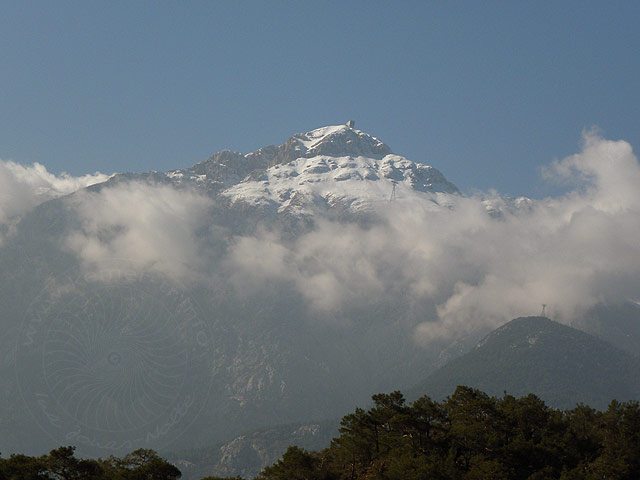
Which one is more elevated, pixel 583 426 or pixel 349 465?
pixel 583 426

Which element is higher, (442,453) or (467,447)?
(467,447)

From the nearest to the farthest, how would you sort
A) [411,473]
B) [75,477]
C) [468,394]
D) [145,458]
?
[411,473]
[75,477]
[145,458]
[468,394]

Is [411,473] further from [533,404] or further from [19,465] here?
[19,465]

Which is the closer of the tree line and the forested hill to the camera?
the tree line

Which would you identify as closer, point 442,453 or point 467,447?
point 467,447

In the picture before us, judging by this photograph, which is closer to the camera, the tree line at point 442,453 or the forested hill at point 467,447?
the tree line at point 442,453

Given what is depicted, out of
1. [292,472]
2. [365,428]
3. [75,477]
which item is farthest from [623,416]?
[75,477]

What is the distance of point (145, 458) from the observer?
116938 mm

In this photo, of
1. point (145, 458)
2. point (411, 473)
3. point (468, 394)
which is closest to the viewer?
point (411, 473)

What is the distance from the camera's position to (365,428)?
122m

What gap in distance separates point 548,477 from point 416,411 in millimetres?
27610

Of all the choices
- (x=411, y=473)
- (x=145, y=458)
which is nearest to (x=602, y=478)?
(x=411, y=473)

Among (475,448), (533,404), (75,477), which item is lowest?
(75,477)

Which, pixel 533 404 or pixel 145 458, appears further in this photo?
pixel 533 404
